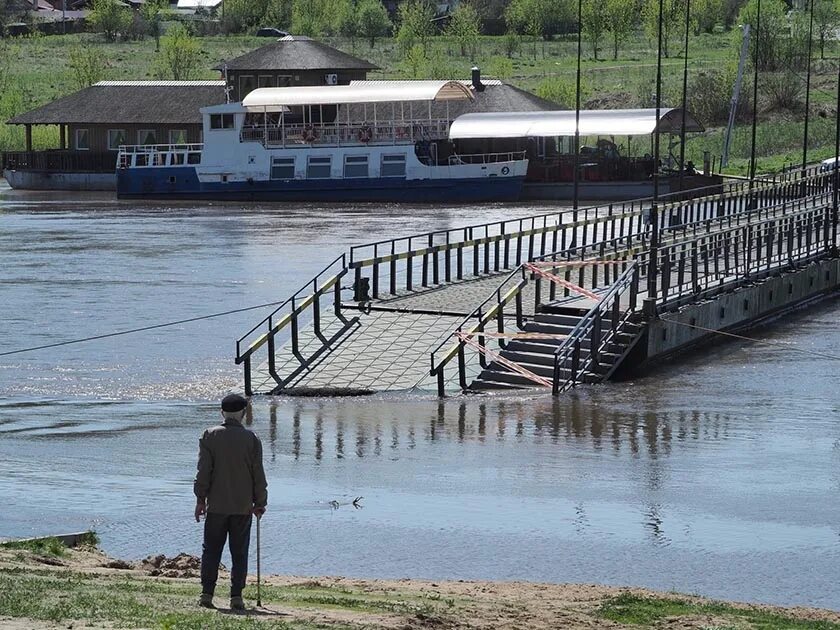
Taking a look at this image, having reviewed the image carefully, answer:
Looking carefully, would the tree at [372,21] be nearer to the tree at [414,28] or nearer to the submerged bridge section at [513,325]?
the tree at [414,28]

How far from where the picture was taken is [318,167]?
82750 mm

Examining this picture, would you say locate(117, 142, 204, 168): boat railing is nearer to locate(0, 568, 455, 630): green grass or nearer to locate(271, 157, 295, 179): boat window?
locate(271, 157, 295, 179): boat window

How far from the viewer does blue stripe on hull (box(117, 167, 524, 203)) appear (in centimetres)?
7975

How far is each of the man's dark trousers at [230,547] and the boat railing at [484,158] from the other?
67.6 metres

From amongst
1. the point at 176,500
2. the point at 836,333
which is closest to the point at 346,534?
the point at 176,500

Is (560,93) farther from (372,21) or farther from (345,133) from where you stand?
(372,21)

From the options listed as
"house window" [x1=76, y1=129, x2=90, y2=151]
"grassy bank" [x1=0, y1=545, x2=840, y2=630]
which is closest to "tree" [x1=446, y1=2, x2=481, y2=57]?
"house window" [x1=76, y1=129, x2=90, y2=151]

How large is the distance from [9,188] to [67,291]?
52.6 m

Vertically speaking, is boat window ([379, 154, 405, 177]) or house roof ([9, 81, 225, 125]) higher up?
house roof ([9, 81, 225, 125])

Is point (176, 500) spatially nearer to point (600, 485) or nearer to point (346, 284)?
point (600, 485)

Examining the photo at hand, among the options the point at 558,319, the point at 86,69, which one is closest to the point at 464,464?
the point at 558,319

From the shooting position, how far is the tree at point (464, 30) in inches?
5094

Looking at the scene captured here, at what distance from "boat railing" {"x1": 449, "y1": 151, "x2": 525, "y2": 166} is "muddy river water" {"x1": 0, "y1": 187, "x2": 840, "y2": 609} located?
137 feet

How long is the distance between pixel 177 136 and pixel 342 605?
8121 cm
